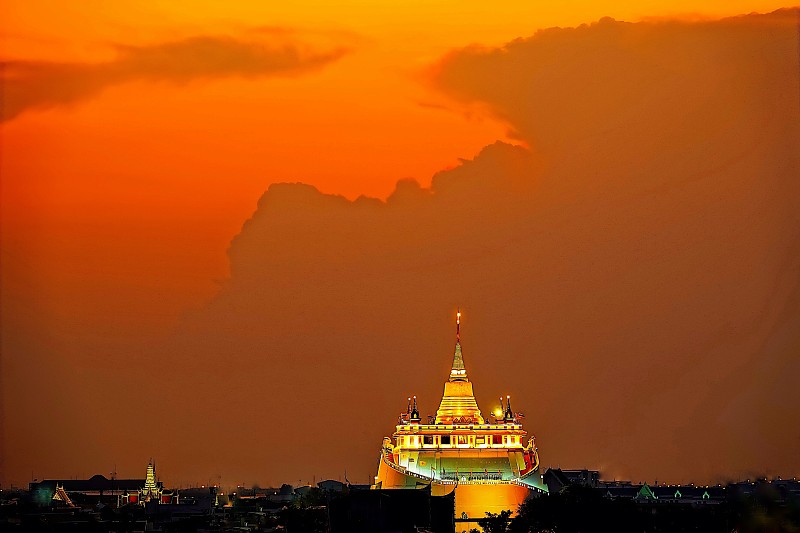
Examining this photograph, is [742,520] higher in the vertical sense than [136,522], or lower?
lower

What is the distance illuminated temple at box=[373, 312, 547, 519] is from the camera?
157m

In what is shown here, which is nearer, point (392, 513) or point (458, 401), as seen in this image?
point (392, 513)

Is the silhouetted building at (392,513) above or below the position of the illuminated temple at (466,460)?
below

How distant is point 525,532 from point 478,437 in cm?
2899

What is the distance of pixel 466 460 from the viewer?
162000mm

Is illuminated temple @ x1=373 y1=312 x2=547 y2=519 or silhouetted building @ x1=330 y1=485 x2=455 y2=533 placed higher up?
illuminated temple @ x1=373 y1=312 x2=547 y2=519

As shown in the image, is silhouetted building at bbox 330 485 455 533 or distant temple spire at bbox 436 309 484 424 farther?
distant temple spire at bbox 436 309 484 424

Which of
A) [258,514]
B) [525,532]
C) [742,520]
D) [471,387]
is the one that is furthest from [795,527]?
[258,514]

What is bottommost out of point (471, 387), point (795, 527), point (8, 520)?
point (795, 527)

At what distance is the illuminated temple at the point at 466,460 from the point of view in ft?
516

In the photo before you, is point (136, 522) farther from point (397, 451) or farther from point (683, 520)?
point (683, 520)

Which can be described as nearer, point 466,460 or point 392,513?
point 392,513

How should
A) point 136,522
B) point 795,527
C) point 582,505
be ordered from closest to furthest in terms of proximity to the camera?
point 795,527 < point 582,505 < point 136,522

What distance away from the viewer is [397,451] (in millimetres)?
164250
